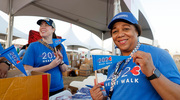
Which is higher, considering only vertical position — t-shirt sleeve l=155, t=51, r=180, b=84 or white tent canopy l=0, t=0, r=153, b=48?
white tent canopy l=0, t=0, r=153, b=48

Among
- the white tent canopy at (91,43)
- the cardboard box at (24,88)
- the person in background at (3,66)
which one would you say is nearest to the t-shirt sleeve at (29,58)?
the person in background at (3,66)

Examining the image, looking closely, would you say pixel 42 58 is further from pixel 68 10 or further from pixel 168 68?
pixel 68 10

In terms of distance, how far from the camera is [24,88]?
0.71 m

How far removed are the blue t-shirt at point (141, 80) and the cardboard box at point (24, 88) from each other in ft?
1.75

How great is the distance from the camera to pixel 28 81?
72cm

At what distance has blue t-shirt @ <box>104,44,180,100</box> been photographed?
66 centimetres

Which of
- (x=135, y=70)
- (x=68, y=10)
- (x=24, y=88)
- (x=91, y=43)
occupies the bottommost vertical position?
(x=24, y=88)

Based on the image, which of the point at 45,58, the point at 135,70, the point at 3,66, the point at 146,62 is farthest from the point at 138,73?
the point at 45,58

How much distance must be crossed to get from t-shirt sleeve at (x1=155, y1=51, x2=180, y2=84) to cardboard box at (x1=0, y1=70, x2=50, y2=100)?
31.4 inches

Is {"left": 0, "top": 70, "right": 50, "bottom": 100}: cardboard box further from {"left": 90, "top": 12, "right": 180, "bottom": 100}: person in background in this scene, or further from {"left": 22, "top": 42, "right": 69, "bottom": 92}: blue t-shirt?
{"left": 22, "top": 42, "right": 69, "bottom": 92}: blue t-shirt

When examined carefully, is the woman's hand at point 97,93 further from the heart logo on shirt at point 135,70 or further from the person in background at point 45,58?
the person in background at point 45,58

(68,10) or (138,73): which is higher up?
(68,10)

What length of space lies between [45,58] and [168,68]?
A: 4.49 feet

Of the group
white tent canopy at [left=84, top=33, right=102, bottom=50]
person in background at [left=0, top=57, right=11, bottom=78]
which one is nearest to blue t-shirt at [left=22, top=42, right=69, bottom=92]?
person in background at [left=0, top=57, right=11, bottom=78]
